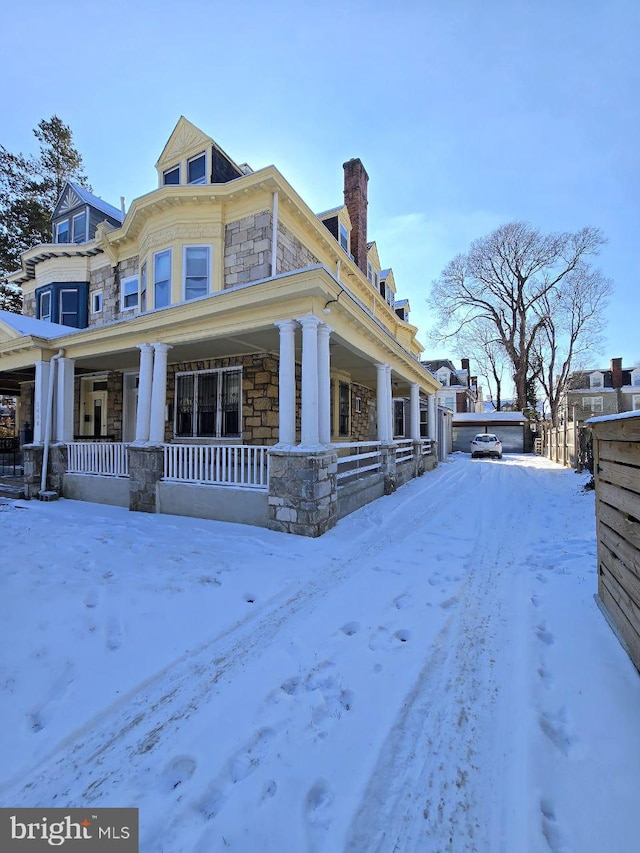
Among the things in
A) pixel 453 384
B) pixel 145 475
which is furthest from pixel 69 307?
pixel 453 384

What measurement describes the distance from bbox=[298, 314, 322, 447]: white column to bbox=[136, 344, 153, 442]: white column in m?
3.61

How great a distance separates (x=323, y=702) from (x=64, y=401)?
365 inches

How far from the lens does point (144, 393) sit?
7.54 metres

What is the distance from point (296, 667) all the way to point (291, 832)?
109 centimetres

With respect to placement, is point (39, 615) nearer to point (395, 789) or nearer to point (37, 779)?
point (37, 779)

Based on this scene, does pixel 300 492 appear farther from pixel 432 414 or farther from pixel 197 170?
pixel 432 414

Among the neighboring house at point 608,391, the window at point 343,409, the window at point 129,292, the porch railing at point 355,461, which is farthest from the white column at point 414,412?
the neighboring house at point 608,391

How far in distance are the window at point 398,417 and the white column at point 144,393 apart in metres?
12.4

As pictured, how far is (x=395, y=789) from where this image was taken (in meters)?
1.72

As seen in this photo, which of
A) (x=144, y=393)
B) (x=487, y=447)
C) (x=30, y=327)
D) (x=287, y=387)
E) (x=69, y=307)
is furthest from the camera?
(x=487, y=447)

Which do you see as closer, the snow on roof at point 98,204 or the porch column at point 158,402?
the porch column at point 158,402

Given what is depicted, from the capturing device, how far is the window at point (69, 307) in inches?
489

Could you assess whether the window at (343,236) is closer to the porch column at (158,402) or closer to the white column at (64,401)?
the porch column at (158,402)

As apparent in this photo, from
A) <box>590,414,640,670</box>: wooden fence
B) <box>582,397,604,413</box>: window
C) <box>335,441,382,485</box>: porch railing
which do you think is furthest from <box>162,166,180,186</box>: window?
<box>582,397,604,413</box>: window
